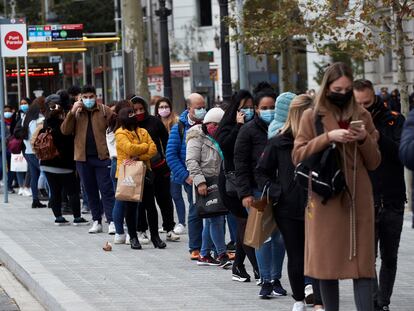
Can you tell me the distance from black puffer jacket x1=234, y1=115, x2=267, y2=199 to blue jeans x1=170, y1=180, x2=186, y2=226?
5.84 meters

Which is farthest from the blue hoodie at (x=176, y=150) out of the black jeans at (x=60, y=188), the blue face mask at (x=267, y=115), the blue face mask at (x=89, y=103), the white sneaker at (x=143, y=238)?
the black jeans at (x=60, y=188)

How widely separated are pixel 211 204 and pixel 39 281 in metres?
1.94

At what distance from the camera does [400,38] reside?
18.3m

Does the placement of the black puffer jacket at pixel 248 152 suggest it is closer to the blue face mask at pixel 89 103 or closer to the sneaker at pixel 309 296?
the sneaker at pixel 309 296

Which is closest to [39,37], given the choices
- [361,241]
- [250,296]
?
[250,296]

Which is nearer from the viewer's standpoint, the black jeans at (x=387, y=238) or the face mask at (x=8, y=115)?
the black jeans at (x=387, y=238)

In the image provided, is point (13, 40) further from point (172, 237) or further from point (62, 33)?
point (172, 237)

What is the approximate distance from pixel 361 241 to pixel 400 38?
11198mm

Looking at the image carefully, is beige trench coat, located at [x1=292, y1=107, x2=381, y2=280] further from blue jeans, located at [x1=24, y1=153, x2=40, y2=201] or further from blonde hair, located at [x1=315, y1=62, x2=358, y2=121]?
blue jeans, located at [x1=24, y1=153, x2=40, y2=201]

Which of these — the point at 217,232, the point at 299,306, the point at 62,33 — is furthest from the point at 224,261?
the point at 62,33

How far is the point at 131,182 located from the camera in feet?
45.3

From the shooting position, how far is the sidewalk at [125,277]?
9.98 metres

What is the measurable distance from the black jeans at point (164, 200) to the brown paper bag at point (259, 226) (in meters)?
5.12

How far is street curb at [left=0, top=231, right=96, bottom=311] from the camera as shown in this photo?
32.4 feet
